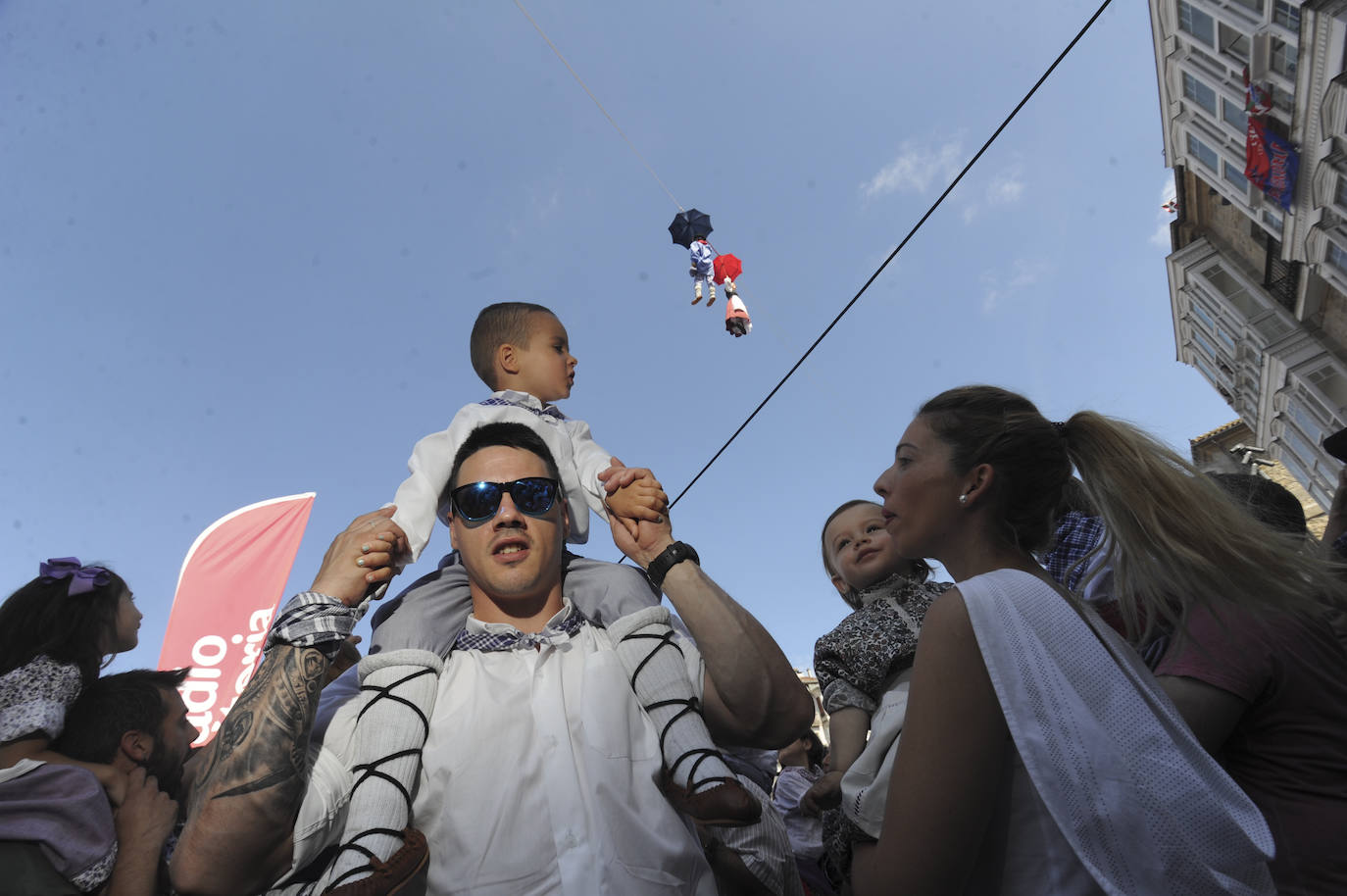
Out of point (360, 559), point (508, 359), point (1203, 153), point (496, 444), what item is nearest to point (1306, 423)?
point (1203, 153)

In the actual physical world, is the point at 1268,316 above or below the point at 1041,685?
above

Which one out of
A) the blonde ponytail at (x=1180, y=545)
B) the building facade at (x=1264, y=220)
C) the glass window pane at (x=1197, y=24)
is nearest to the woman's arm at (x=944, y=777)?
the blonde ponytail at (x=1180, y=545)

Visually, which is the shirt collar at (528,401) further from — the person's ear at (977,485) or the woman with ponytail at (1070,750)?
the woman with ponytail at (1070,750)

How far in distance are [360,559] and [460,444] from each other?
771 mm

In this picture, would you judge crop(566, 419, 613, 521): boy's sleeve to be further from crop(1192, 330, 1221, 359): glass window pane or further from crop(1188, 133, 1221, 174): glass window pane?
crop(1192, 330, 1221, 359): glass window pane

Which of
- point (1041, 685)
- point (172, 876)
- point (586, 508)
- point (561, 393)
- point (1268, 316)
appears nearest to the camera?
point (1041, 685)

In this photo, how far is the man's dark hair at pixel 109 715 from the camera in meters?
2.41

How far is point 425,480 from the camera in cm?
280

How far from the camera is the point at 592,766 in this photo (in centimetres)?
195

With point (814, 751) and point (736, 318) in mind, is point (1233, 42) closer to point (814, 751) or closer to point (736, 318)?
point (736, 318)

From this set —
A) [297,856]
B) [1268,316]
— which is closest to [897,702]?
[297,856]

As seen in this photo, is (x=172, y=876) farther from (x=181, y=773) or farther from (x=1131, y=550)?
(x=1131, y=550)

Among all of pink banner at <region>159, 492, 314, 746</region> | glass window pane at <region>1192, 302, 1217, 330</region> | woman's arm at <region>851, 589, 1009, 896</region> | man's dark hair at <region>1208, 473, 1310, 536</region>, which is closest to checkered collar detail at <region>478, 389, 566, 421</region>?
woman's arm at <region>851, 589, 1009, 896</region>

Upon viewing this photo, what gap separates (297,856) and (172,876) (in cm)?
26
